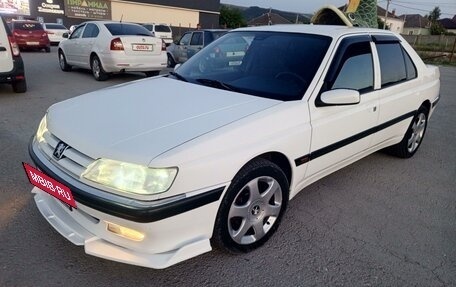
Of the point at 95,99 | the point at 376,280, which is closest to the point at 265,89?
the point at 95,99

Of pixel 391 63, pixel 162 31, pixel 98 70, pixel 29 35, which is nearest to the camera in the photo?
pixel 391 63

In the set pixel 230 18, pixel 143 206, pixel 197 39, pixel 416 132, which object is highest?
pixel 230 18

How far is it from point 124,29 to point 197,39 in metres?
3.44

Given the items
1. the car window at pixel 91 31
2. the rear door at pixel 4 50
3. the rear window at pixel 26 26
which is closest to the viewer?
the rear door at pixel 4 50

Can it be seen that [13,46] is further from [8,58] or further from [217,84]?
[217,84]

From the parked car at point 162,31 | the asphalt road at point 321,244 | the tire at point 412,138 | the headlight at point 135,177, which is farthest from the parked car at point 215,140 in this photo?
the parked car at point 162,31

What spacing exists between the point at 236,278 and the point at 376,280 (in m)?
0.94

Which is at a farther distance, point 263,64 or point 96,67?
point 96,67

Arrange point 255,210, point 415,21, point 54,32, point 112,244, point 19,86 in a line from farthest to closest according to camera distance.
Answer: point 415,21 < point 54,32 < point 19,86 < point 255,210 < point 112,244

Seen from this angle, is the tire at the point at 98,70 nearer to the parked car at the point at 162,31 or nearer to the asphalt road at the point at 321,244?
the asphalt road at the point at 321,244

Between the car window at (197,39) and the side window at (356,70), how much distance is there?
9139 mm

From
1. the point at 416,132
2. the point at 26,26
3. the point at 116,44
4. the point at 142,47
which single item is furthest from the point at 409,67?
the point at 26,26

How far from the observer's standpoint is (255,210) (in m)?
2.55

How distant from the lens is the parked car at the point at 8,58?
6.58 metres
